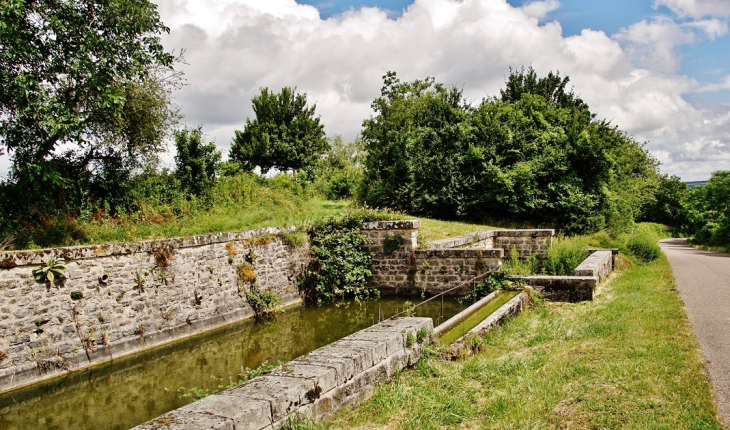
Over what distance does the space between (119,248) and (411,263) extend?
23.0ft

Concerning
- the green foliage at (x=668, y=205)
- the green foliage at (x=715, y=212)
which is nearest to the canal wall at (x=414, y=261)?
the green foliage at (x=715, y=212)

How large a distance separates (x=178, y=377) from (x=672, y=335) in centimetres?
677

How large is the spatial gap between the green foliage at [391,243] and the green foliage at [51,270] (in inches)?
292

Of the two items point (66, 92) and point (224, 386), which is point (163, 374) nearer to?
point (224, 386)

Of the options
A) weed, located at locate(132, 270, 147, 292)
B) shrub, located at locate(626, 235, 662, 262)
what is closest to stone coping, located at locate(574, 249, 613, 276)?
shrub, located at locate(626, 235, 662, 262)

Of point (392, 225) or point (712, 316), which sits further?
point (392, 225)

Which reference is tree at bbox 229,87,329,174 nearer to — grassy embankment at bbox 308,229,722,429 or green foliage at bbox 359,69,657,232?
green foliage at bbox 359,69,657,232

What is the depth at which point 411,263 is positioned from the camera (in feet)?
40.5

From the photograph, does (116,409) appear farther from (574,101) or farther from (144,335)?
(574,101)

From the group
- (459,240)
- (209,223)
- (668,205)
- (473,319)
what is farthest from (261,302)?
(668,205)

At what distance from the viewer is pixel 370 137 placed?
26172mm

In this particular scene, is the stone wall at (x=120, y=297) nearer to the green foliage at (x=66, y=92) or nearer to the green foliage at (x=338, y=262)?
the green foliage at (x=338, y=262)

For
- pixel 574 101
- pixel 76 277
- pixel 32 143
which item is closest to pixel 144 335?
pixel 76 277

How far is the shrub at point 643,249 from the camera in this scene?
13610 millimetres
